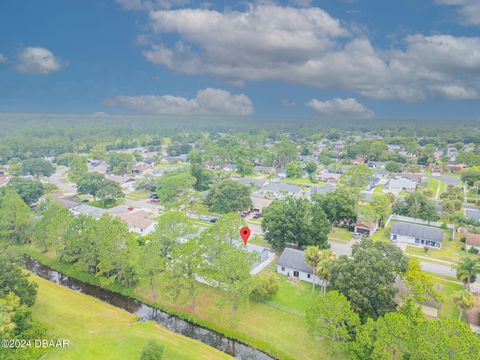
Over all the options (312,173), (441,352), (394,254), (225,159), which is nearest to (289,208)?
(394,254)

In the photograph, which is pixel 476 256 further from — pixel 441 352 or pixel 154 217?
pixel 154 217

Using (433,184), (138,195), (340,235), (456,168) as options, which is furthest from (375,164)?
(138,195)

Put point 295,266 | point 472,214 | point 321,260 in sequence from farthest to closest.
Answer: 1. point 472,214
2. point 295,266
3. point 321,260

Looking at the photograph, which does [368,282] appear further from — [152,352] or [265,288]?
[152,352]

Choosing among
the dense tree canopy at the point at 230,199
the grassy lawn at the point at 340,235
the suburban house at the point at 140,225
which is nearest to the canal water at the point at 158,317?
the suburban house at the point at 140,225

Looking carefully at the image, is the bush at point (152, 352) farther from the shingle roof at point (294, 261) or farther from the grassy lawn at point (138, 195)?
the grassy lawn at point (138, 195)
